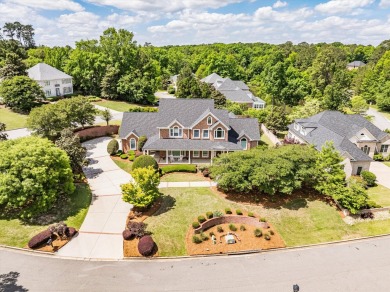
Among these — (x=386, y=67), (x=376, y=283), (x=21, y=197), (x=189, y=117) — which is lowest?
(x=376, y=283)

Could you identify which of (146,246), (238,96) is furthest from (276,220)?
(238,96)

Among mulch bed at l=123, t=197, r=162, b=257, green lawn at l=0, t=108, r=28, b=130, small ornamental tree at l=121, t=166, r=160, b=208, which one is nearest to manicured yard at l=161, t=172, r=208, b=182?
mulch bed at l=123, t=197, r=162, b=257

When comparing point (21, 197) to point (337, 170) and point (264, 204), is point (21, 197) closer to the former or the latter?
point (264, 204)

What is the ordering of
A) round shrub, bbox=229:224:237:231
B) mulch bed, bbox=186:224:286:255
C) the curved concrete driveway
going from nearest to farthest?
the curved concrete driveway, mulch bed, bbox=186:224:286:255, round shrub, bbox=229:224:237:231

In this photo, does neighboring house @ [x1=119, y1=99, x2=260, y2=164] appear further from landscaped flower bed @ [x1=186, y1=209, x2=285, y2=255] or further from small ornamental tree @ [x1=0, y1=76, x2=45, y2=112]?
small ornamental tree @ [x1=0, y1=76, x2=45, y2=112]

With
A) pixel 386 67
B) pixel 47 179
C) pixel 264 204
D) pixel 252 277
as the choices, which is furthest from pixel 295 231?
pixel 386 67

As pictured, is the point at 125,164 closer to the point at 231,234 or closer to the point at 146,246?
the point at 146,246

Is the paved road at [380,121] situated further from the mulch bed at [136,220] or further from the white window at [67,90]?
the white window at [67,90]
